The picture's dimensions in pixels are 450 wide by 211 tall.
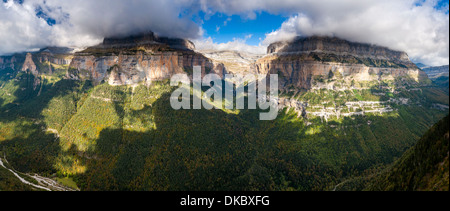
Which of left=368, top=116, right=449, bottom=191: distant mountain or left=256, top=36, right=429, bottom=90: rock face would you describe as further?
left=256, top=36, right=429, bottom=90: rock face

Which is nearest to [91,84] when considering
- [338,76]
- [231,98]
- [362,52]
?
[231,98]

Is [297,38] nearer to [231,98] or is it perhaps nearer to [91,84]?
[231,98]

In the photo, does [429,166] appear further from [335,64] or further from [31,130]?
[31,130]

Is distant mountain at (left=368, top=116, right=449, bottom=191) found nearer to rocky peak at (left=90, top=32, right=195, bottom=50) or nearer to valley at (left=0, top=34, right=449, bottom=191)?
valley at (left=0, top=34, right=449, bottom=191)

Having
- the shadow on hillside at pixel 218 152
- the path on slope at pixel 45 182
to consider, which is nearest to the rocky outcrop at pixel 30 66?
the shadow on hillside at pixel 218 152

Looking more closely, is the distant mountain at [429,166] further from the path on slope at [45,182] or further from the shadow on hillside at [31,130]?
the shadow on hillside at [31,130]

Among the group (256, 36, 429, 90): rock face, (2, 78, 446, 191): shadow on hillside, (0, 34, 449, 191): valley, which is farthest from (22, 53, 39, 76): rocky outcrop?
(256, 36, 429, 90): rock face
